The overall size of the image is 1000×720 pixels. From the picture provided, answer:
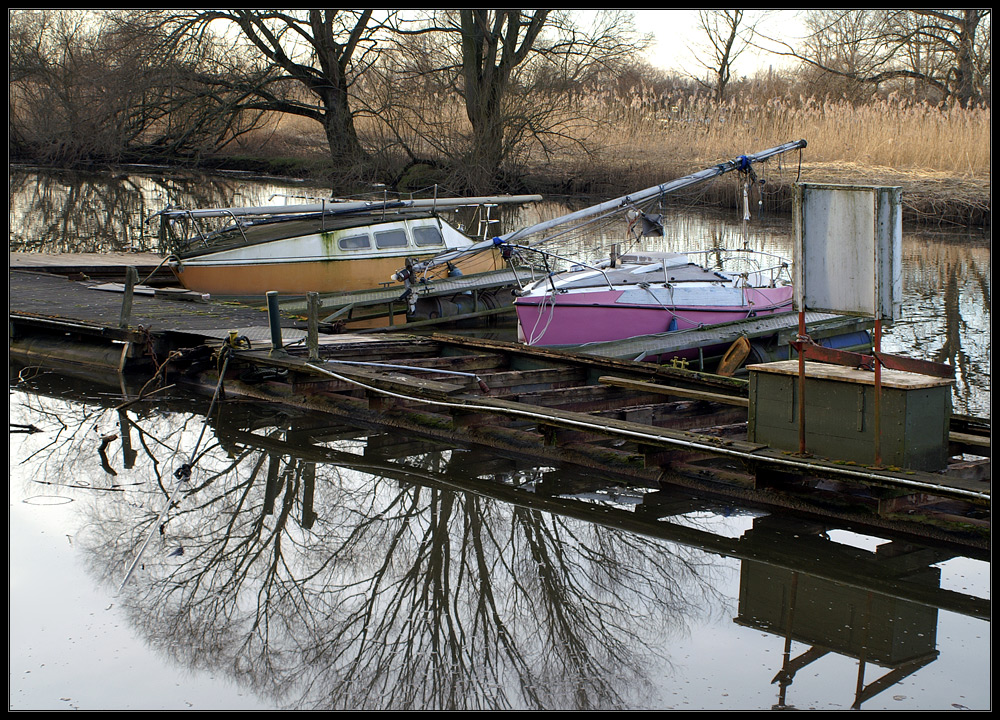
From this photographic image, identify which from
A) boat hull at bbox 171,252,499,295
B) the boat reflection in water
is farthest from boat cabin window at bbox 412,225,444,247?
the boat reflection in water

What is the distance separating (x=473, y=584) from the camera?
6457 millimetres

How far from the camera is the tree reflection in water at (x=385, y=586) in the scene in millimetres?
5309

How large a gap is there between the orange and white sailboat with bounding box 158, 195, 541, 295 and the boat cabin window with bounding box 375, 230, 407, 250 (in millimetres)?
18

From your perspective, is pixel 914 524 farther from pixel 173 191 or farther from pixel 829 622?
pixel 173 191

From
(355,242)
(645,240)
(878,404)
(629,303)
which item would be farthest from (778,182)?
(878,404)

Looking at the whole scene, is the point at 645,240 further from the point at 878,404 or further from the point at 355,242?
the point at 878,404

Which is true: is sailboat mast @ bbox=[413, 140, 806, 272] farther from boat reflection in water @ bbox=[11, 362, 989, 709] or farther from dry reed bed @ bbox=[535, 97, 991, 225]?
dry reed bed @ bbox=[535, 97, 991, 225]

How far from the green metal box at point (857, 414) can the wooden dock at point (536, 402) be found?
18cm

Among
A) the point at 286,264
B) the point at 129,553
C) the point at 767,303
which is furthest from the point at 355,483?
the point at 286,264

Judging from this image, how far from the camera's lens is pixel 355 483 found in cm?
841

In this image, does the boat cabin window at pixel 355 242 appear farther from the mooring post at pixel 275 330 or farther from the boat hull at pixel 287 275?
the mooring post at pixel 275 330

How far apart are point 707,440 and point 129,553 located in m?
4.26

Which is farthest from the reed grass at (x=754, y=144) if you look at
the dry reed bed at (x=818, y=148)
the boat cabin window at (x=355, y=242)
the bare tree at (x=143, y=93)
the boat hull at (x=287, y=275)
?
the boat hull at (x=287, y=275)

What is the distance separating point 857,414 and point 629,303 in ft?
21.3
